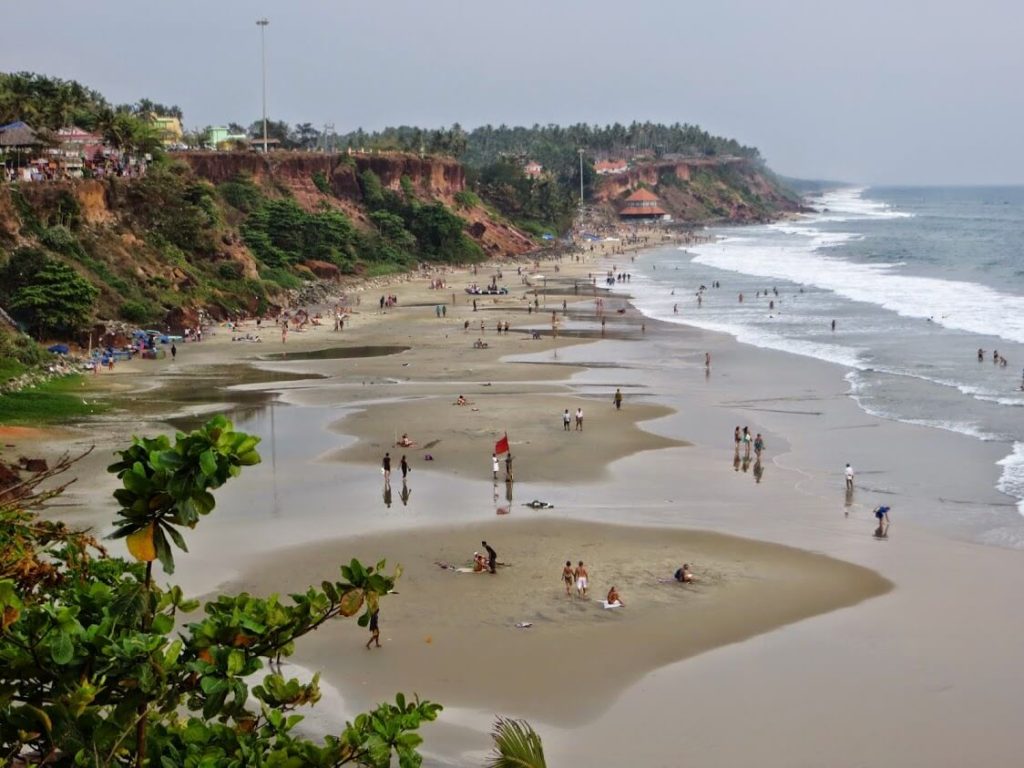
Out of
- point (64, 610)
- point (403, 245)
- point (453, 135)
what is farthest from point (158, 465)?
point (453, 135)

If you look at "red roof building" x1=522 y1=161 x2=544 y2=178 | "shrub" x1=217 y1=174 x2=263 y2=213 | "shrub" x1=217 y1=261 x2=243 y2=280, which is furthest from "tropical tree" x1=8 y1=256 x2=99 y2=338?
"red roof building" x1=522 y1=161 x2=544 y2=178

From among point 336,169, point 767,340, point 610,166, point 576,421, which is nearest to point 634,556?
point 576,421

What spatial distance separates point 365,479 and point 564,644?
33.1 ft

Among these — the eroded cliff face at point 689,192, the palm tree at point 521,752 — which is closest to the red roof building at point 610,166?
the eroded cliff face at point 689,192

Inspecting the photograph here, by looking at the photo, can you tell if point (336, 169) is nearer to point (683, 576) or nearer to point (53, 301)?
point (53, 301)

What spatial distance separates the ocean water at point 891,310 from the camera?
1330 inches

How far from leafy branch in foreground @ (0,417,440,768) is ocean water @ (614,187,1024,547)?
20.5 metres

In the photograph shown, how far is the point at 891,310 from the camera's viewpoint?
2243 inches

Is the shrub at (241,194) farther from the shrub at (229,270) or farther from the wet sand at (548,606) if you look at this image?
the wet sand at (548,606)

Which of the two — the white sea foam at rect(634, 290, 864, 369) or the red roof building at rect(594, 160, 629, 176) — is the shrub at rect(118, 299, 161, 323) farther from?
the red roof building at rect(594, 160, 629, 176)

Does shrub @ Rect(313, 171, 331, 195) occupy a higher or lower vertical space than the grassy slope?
higher

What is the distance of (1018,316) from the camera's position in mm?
54062

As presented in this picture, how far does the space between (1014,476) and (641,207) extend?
134 meters

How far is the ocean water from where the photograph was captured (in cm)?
3378
